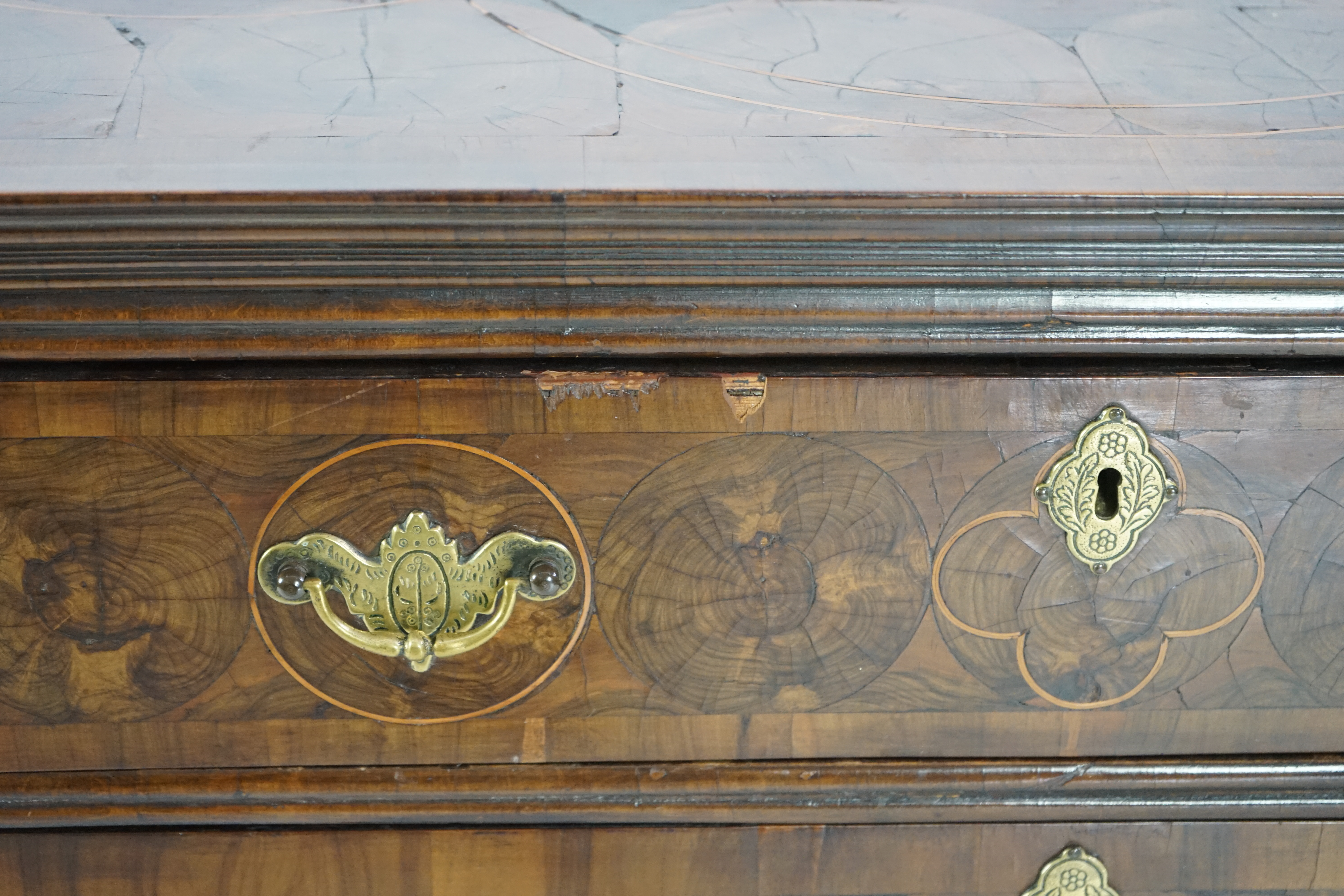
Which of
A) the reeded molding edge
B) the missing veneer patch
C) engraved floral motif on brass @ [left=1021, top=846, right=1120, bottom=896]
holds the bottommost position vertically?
engraved floral motif on brass @ [left=1021, top=846, right=1120, bottom=896]

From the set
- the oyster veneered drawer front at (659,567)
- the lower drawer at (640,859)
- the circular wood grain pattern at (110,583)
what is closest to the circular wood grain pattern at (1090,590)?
the oyster veneered drawer front at (659,567)

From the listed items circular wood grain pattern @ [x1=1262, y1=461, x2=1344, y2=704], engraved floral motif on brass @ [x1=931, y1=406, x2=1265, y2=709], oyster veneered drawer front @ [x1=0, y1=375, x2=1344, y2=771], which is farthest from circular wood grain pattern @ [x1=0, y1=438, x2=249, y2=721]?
circular wood grain pattern @ [x1=1262, y1=461, x2=1344, y2=704]

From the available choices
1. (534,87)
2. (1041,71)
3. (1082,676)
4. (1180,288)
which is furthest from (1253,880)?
(534,87)

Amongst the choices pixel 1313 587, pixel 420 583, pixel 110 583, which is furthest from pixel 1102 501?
pixel 110 583

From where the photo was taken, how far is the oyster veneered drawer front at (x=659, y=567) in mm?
538

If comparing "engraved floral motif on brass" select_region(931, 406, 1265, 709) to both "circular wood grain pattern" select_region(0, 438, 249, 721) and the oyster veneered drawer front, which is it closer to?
the oyster veneered drawer front

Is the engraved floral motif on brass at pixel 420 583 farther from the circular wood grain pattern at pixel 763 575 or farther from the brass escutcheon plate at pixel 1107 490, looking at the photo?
the brass escutcheon plate at pixel 1107 490

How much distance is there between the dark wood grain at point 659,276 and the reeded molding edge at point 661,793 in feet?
0.74

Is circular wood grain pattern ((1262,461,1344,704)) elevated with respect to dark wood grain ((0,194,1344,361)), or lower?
lower

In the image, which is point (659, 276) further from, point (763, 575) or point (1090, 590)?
point (1090, 590)

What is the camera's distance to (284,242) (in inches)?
18.5

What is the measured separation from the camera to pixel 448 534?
55 cm

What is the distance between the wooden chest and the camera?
0.49 m

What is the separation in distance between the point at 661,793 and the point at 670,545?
14 centimetres
